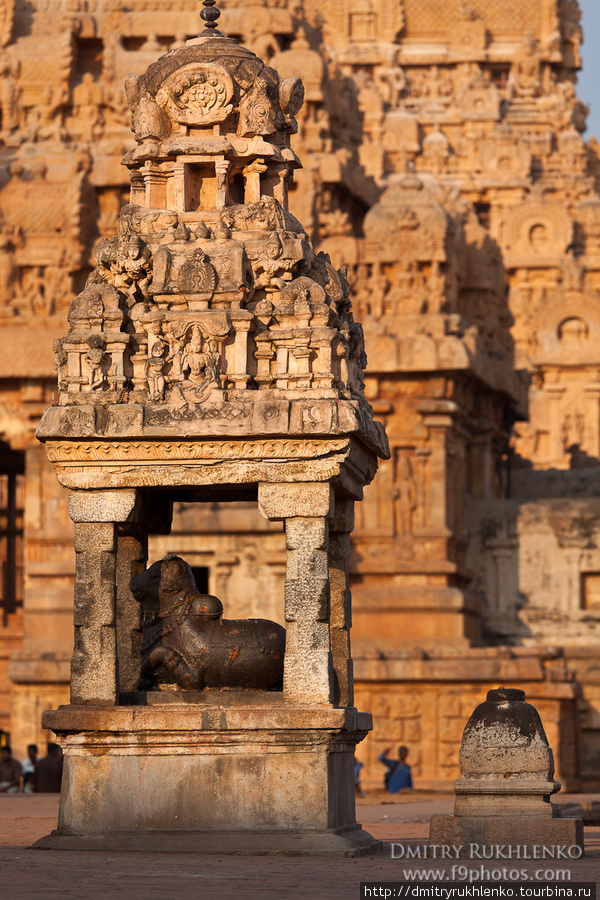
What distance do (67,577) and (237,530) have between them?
2.77 m

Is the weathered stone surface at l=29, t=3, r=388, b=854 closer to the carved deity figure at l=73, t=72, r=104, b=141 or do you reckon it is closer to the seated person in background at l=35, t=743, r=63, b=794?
the seated person in background at l=35, t=743, r=63, b=794

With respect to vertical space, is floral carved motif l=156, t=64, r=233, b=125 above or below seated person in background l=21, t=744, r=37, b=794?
above

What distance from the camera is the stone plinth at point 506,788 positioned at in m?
14.3

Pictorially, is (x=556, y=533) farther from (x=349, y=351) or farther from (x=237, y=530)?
(x=349, y=351)

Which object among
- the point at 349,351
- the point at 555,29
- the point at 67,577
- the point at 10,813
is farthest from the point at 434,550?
the point at 555,29

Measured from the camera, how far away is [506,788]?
14617mm

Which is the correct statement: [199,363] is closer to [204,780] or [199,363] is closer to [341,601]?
[341,601]

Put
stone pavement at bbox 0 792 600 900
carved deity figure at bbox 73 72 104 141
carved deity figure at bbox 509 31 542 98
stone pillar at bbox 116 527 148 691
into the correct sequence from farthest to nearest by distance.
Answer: carved deity figure at bbox 509 31 542 98 → carved deity figure at bbox 73 72 104 141 → stone pillar at bbox 116 527 148 691 → stone pavement at bbox 0 792 600 900

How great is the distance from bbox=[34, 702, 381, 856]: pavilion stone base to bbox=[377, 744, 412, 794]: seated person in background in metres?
13.8

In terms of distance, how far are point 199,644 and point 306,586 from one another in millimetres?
977

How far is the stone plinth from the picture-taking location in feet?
47.0

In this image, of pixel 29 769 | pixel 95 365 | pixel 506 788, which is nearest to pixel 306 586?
pixel 506 788

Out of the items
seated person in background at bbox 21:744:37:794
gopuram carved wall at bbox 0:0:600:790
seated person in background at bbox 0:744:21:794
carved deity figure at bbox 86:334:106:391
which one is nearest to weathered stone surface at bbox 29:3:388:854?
carved deity figure at bbox 86:334:106:391

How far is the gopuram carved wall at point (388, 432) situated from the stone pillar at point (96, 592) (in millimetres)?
15391
